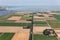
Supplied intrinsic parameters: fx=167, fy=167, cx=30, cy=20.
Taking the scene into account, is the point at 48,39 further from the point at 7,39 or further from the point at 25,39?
the point at 7,39

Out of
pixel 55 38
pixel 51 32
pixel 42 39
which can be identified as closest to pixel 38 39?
pixel 42 39

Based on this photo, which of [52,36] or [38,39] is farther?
[52,36]

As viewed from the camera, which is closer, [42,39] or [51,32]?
[42,39]

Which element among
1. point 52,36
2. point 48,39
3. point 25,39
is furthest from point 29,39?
point 52,36

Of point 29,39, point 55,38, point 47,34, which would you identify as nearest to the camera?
point 29,39

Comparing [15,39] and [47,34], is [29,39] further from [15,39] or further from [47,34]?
[47,34]

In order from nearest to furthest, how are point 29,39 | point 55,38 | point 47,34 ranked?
1. point 29,39
2. point 55,38
3. point 47,34

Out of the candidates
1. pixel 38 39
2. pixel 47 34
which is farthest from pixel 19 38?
pixel 47 34
